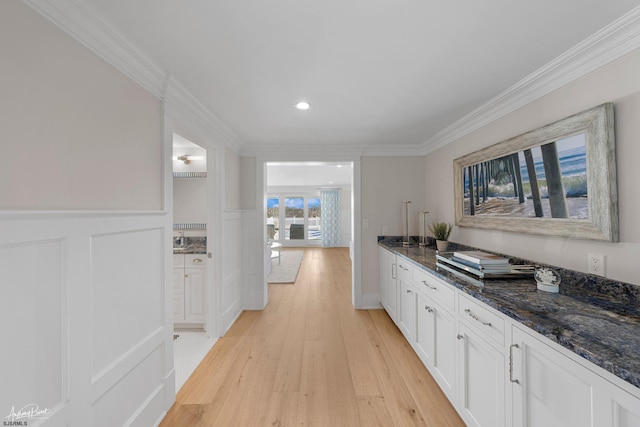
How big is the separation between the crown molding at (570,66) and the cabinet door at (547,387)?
4.90ft

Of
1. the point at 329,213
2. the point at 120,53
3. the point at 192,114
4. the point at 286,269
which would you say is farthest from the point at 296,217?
the point at 120,53

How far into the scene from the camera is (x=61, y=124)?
43.6 inches

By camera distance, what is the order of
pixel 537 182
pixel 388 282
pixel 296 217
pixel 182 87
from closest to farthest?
pixel 537 182
pixel 182 87
pixel 388 282
pixel 296 217

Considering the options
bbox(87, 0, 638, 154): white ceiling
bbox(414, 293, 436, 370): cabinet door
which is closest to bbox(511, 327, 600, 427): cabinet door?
bbox(414, 293, 436, 370): cabinet door

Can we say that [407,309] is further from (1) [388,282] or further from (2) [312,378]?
(2) [312,378]

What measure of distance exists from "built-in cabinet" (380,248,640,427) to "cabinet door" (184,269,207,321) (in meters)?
2.34

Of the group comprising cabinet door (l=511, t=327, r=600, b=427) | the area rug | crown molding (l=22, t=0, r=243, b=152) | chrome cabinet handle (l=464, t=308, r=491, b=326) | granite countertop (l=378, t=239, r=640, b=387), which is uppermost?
crown molding (l=22, t=0, r=243, b=152)

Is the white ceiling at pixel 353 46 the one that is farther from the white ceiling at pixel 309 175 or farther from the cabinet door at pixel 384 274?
the white ceiling at pixel 309 175

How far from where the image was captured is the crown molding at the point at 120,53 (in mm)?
1093

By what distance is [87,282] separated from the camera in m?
1.21

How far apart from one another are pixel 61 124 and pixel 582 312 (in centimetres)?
238

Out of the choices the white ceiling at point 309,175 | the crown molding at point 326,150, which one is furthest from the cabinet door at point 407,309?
the white ceiling at point 309,175

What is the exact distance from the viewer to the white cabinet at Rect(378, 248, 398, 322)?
10.2ft

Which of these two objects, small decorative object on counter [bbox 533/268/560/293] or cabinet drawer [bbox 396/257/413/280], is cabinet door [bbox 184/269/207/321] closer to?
cabinet drawer [bbox 396/257/413/280]
